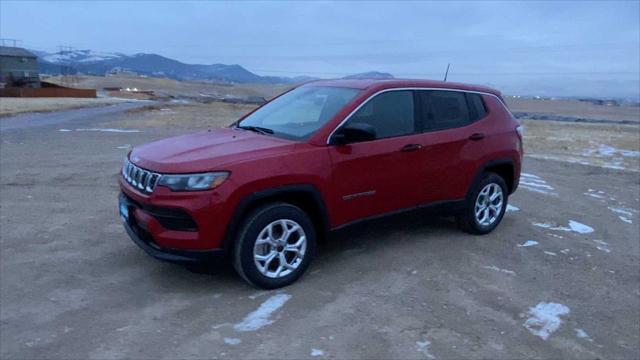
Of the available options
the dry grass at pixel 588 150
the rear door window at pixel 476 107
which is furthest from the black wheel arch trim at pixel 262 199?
the dry grass at pixel 588 150

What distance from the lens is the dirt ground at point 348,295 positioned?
372cm

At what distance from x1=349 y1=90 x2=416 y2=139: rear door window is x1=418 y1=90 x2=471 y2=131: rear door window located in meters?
0.19

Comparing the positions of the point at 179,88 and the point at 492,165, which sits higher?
the point at 179,88

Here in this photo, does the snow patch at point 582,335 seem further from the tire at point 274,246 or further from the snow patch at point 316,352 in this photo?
the tire at point 274,246

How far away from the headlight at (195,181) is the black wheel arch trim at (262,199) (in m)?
0.26

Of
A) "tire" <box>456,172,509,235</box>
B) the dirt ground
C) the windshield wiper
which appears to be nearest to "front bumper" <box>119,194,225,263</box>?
the dirt ground

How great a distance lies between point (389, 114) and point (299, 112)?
90 centimetres

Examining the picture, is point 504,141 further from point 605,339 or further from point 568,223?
point 605,339

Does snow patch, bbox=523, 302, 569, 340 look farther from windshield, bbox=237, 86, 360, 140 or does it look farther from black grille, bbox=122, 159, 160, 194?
black grille, bbox=122, 159, 160, 194

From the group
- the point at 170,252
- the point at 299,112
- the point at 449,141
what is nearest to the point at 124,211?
the point at 170,252

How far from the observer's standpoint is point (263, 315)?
4090mm

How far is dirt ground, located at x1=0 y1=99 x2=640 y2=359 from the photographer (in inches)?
146

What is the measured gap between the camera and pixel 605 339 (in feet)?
13.3

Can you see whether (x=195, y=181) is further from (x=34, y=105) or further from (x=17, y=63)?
(x=17, y=63)
